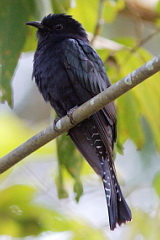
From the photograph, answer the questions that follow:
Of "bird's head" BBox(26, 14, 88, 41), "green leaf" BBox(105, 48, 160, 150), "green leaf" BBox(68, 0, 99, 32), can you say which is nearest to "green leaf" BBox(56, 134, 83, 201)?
"green leaf" BBox(105, 48, 160, 150)

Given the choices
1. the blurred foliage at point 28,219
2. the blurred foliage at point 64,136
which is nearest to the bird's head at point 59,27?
the blurred foliage at point 64,136

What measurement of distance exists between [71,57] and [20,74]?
151 inches

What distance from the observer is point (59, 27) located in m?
4.38

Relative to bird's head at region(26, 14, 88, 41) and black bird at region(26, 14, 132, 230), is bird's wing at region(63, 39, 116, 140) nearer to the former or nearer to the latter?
black bird at region(26, 14, 132, 230)

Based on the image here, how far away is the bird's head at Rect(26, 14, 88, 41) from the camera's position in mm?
4324

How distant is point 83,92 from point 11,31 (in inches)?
23.2

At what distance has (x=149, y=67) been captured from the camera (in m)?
2.88

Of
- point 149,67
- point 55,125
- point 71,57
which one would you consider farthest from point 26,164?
point 149,67

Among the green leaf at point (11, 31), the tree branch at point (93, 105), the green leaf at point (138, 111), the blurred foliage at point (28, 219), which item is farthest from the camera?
the green leaf at point (138, 111)

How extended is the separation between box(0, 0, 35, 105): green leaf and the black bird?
0.22 m

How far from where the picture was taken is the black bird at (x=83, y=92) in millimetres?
3860

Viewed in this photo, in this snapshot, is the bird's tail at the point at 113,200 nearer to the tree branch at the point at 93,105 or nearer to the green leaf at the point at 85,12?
the tree branch at the point at 93,105

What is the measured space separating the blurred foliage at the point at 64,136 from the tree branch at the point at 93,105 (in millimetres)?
430

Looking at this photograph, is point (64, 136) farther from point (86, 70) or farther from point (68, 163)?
point (86, 70)
